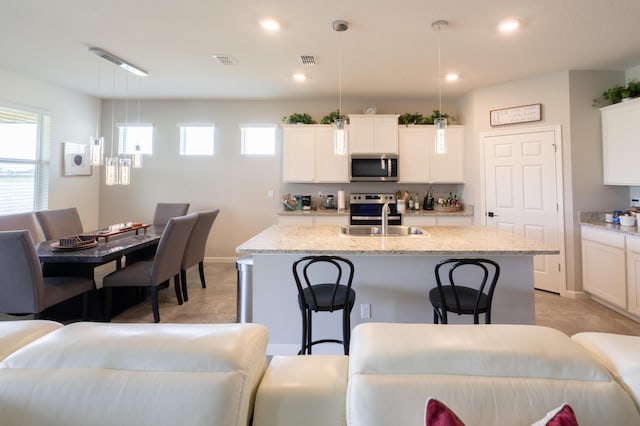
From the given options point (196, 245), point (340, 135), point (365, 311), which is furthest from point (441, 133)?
point (196, 245)

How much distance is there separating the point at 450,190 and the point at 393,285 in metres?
3.28

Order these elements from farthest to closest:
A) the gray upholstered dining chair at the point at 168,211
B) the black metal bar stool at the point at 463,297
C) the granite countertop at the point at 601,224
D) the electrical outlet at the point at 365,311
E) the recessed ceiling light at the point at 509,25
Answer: the gray upholstered dining chair at the point at 168,211 < the granite countertop at the point at 601,224 < the recessed ceiling light at the point at 509,25 < the electrical outlet at the point at 365,311 < the black metal bar stool at the point at 463,297

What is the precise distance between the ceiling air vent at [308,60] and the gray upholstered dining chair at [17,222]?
3286mm

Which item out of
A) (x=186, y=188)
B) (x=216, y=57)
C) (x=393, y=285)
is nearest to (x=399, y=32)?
(x=216, y=57)

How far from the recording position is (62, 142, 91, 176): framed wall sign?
15.3 ft

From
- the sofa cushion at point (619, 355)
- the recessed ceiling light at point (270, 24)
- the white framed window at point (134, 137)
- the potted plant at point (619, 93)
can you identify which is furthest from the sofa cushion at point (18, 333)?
the potted plant at point (619, 93)

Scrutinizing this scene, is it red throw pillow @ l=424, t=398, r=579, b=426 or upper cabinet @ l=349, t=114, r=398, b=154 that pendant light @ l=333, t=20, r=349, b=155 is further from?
red throw pillow @ l=424, t=398, r=579, b=426

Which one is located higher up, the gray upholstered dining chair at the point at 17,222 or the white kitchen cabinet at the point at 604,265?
the gray upholstered dining chair at the point at 17,222

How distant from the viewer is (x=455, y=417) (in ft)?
2.04

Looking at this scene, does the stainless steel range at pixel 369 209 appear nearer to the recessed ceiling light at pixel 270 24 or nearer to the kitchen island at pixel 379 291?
the kitchen island at pixel 379 291

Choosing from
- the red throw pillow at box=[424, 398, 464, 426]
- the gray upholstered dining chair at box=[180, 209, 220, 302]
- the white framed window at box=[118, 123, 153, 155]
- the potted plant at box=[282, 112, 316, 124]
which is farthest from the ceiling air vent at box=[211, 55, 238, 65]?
the red throw pillow at box=[424, 398, 464, 426]

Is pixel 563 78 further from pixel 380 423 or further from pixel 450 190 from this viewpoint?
pixel 380 423

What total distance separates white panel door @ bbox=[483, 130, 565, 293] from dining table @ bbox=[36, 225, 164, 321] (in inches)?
170

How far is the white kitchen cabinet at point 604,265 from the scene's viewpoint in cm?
302
